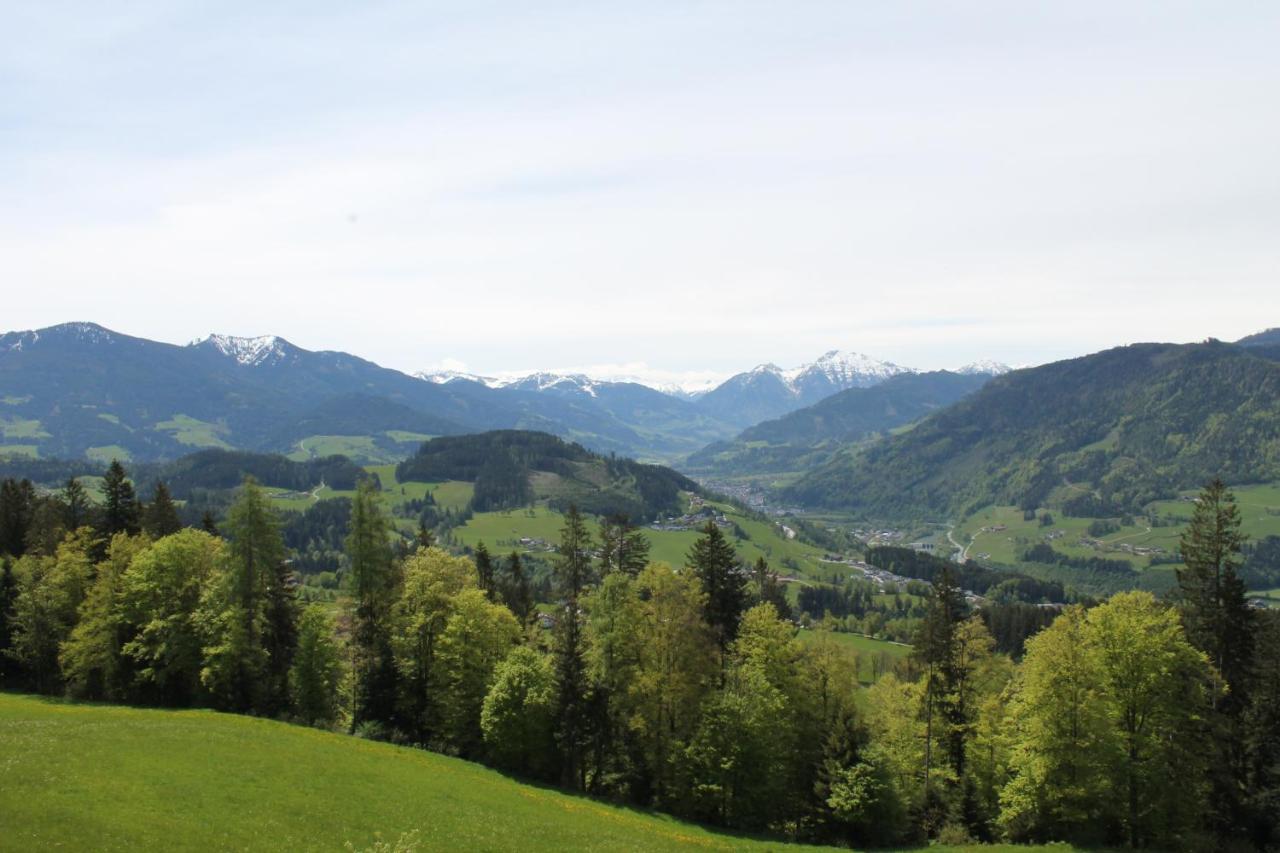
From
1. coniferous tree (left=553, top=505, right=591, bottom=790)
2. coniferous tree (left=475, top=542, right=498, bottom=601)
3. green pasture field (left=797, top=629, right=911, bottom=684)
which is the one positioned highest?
coniferous tree (left=475, top=542, right=498, bottom=601)

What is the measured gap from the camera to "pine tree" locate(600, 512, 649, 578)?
6056cm

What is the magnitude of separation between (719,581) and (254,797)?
113ft

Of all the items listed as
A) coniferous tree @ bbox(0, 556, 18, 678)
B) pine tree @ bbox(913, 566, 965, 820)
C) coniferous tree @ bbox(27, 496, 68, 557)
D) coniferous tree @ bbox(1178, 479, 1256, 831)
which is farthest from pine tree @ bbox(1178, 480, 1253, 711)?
coniferous tree @ bbox(27, 496, 68, 557)

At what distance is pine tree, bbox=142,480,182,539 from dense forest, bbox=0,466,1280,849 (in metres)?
8.10

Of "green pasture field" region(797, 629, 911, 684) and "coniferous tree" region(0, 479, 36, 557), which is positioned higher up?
"coniferous tree" region(0, 479, 36, 557)

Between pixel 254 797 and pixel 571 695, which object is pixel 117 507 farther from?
pixel 254 797

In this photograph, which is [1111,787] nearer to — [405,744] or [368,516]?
[405,744]

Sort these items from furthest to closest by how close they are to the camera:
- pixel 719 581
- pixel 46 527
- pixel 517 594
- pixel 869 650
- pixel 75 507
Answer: pixel 869 650
pixel 75 507
pixel 517 594
pixel 46 527
pixel 719 581

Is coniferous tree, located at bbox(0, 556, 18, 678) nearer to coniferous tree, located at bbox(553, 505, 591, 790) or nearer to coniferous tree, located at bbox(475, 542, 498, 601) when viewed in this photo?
coniferous tree, located at bbox(475, 542, 498, 601)

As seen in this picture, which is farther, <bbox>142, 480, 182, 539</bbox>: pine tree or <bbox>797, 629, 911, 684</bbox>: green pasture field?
<bbox>797, 629, 911, 684</bbox>: green pasture field

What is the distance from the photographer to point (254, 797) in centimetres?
3416

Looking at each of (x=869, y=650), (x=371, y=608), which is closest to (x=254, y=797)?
(x=371, y=608)

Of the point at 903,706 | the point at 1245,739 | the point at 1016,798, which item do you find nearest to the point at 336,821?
the point at 1016,798

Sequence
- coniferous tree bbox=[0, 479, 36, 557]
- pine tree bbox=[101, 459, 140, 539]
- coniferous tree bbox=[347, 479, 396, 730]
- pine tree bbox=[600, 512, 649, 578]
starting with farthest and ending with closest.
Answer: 1. coniferous tree bbox=[0, 479, 36, 557]
2. pine tree bbox=[101, 459, 140, 539]
3. pine tree bbox=[600, 512, 649, 578]
4. coniferous tree bbox=[347, 479, 396, 730]
